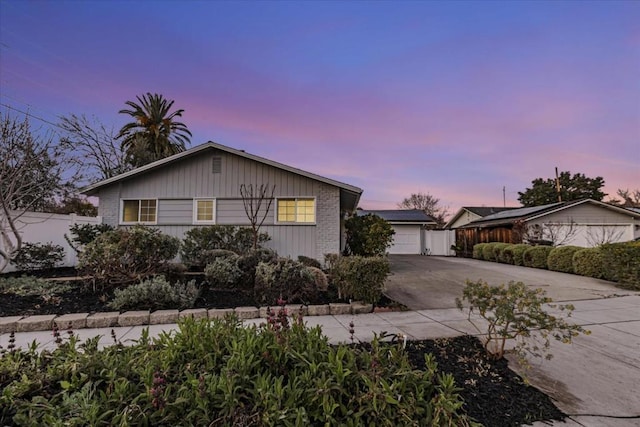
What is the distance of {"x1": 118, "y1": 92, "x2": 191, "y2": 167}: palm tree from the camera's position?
21781 mm

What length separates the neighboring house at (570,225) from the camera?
15.5 metres

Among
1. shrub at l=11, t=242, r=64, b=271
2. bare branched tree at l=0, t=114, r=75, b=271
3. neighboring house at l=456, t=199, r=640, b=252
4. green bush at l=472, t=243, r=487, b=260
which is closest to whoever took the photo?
bare branched tree at l=0, t=114, r=75, b=271

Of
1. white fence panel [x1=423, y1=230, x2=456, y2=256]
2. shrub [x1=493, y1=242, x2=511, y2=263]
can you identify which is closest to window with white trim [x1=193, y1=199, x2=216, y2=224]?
shrub [x1=493, y1=242, x2=511, y2=263]

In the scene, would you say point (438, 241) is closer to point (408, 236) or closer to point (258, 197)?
point (408, 236)

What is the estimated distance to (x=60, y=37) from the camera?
28.2 feet

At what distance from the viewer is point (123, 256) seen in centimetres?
575

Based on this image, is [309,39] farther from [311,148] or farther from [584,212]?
[584,212]

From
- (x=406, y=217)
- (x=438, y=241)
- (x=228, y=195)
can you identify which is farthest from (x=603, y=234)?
(x=228, y=195)

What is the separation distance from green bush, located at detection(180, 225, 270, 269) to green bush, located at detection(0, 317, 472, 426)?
21.9ft

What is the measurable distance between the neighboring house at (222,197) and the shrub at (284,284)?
12.8 feet

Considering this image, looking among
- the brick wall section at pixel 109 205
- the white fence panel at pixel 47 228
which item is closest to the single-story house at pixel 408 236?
the brick wall section at pixel 109 205

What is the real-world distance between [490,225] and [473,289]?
59.9 ft

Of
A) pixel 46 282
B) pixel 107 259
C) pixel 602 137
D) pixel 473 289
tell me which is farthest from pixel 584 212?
pixel 46 282

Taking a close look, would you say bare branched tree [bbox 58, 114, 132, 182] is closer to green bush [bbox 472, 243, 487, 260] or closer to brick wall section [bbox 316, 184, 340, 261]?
brick wall section [bbox 316, 184, 340, 261]
